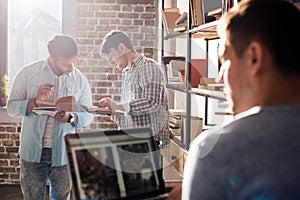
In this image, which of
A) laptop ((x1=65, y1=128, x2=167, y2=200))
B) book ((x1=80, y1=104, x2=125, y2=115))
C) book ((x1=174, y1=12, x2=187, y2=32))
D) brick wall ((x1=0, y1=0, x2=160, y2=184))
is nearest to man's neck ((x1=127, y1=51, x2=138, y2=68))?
book ((x1=80, y1=104, x2=125, y2=115))

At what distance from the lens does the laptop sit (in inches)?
34.4

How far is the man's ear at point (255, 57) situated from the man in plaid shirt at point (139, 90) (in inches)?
62.2

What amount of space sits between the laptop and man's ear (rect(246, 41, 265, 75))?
0.94ft

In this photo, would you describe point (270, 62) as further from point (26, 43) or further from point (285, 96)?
point (26, 43)

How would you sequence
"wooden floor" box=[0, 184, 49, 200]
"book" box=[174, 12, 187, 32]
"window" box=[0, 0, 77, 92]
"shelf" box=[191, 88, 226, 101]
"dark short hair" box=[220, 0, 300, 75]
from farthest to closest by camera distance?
1. "window" box=[0, 0, 77, 92]
2. "wooden floor" box=[0, 184, 49, 200]
3. "book" box=[174, 12, 187, 32]
4. "shelf" box=[191, 88, 226, 101]
5. "dark short hair" box=[220, 0, 300, 75]

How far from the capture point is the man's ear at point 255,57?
0.87 m

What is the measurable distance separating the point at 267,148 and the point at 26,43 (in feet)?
12.6

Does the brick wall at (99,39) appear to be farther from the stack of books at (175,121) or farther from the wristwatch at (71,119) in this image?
the wristwatch at (71,119)

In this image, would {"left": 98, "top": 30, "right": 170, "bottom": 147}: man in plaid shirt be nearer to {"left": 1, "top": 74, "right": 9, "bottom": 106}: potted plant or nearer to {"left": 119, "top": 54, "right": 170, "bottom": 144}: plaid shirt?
{"left": 119, "top": 54, "right": 170, "bottom": 144}: plaid shirt

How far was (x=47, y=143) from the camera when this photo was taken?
8.99 ft

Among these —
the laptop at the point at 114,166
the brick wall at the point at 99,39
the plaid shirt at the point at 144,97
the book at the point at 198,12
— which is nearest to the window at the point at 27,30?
the brick wall at the point at 99,39

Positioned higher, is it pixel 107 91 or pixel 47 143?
pixel 107 91

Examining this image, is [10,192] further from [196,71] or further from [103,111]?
[196,71]

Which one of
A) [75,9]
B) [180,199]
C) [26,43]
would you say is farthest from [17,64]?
[180,199]
